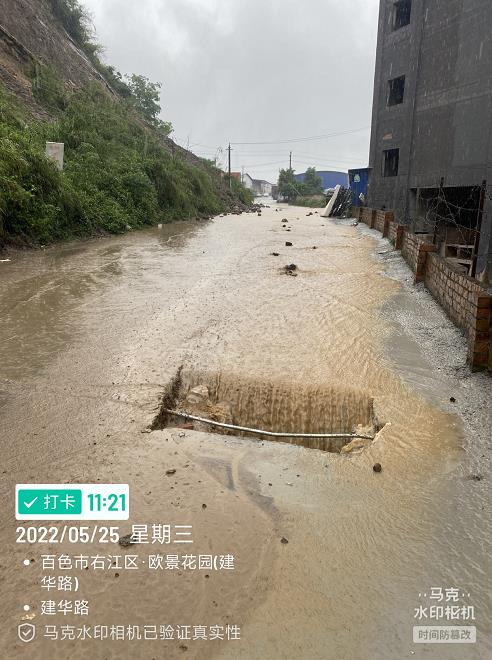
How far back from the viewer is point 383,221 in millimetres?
19141

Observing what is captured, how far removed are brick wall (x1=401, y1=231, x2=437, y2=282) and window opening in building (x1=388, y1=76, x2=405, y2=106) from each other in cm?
1344

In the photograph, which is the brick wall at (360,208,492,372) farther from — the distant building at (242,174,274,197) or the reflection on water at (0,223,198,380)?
the distant building at (242,174,274,197)

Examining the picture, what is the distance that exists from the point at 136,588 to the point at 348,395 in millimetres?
2904

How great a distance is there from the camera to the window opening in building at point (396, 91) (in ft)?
75.1

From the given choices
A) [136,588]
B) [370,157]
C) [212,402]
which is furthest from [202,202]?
[136,588]

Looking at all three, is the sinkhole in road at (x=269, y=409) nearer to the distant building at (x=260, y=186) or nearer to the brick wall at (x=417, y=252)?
the brick wall at (x=417, y=252)

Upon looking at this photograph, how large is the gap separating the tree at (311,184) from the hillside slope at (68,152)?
3702 centimetres

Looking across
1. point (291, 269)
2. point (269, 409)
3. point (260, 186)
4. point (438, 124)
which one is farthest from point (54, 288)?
point (260, 186)

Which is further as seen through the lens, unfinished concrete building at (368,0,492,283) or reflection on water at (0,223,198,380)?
unfinished concrete building at (368,0,492,283)

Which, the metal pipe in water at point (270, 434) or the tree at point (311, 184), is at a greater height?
the tree at point (311, 184)

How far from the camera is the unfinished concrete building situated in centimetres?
1469

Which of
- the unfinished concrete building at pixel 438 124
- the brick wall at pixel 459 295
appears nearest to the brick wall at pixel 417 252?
the brick wall at pixel 459 295

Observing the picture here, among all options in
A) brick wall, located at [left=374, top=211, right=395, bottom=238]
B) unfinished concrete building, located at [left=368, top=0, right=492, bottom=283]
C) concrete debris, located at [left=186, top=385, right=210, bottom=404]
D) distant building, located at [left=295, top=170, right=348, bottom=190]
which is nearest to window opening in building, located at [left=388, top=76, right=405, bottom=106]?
unfinished concrete building, located at [left=368, top=0, right=492, bottom=283]

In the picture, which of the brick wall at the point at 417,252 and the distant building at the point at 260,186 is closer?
the brick wall at the point at 417,252
